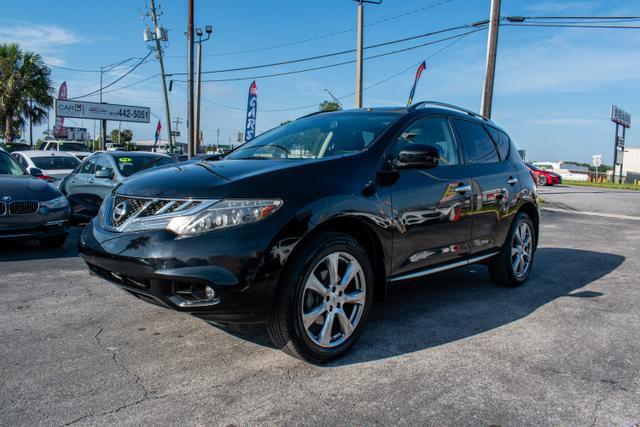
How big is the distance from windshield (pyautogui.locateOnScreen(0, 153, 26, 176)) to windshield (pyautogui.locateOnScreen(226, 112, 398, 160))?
4602mm

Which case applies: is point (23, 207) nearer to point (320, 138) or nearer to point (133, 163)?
point (133, 163)

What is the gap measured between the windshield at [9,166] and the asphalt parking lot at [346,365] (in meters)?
2.94

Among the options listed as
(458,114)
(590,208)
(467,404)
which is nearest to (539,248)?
(458,114)

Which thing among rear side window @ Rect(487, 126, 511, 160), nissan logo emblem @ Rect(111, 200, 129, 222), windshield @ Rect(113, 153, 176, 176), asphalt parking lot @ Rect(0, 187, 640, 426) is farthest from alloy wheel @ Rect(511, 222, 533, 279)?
windshield @ Rect(113, 153, 176, 176)

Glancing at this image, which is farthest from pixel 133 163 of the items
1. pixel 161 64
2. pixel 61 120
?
pixel 61 120

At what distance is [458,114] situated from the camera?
15.3 ft

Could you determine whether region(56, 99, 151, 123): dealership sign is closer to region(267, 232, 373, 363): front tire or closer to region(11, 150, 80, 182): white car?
region(11, 150, 80, 182): white car

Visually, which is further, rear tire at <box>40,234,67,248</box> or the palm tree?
the palm tree

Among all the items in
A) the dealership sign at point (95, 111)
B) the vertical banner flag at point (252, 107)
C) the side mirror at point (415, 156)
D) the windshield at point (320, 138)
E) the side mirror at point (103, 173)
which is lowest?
the side mirror at point (103, 173)

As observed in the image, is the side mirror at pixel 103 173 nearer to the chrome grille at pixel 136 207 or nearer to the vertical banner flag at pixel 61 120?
the chrome grille at pixel 136 207

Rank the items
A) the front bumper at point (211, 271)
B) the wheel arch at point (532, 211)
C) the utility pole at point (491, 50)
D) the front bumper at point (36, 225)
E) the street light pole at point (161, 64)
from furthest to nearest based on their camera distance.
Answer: the street light pole at point (161, 64) < the utility pole at point (491, 50) < the front bumper at point (36, 225) < the wheel arch at point (532, 211) < the front bumper at point (211, 271)

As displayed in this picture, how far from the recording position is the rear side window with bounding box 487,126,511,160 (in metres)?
5.17

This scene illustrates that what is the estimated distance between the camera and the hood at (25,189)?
6316 mm

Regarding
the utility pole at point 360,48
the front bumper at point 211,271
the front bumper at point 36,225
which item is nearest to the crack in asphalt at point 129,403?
the front bumper at point 211,271
